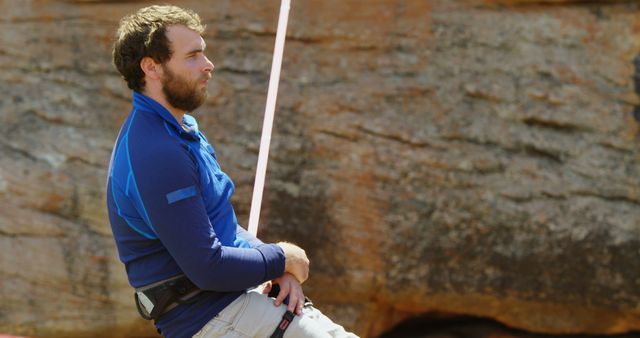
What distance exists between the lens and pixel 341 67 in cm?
513

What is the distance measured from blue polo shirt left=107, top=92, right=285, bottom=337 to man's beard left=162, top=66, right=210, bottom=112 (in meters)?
0.05

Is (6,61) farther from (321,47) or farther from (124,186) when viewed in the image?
(124,186)

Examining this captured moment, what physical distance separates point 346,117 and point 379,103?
0.20 meters

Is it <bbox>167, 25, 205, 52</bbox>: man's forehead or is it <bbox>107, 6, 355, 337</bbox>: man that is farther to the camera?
<bbox>167, 25, 205, 52</bbox>: man's forehead

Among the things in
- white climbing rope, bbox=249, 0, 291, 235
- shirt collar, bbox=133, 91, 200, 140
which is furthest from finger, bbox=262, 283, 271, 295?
shirt collar, bbox=133, 91, 200, 140

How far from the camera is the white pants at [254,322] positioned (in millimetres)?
2428

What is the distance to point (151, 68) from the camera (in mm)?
2443

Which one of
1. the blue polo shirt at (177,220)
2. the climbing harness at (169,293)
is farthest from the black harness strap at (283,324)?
the climbing harness at (169,293)

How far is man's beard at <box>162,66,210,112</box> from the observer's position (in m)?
2.45

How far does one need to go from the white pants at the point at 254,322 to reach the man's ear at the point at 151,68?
63 centimetres

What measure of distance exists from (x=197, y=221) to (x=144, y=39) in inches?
20.3

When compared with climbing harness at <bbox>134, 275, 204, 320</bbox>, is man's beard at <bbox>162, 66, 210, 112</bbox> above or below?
above

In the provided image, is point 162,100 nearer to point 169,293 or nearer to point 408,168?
point 169,293

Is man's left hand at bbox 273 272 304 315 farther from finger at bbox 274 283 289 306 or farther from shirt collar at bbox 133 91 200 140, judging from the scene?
shirt collar at bbox 133 91 200 140
